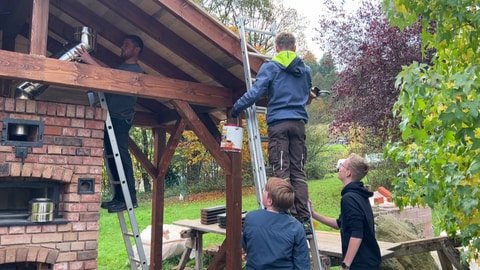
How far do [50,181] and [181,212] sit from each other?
30.0 ft

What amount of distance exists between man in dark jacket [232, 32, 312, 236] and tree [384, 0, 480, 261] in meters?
0.82

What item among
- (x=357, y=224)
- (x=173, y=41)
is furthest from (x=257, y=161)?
(x=173, y=41)

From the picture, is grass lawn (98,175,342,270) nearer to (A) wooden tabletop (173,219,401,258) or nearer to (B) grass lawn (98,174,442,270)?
(B) grass lawn (98,174,442,270)

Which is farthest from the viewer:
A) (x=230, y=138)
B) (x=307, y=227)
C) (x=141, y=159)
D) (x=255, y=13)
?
(x=255, y=13)

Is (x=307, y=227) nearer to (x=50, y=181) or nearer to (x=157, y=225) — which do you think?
(x=50, y=181)

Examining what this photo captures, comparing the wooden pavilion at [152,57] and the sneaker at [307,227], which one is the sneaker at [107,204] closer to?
the wooden pavilion at [152,57]

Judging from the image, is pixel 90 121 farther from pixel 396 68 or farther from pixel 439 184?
pixel 396 68

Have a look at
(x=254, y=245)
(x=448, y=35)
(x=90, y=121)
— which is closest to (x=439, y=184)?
(x=448, y=35)

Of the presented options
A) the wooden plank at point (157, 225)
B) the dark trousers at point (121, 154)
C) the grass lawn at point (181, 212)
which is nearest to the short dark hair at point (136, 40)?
the dark trousers at point (121, 154)

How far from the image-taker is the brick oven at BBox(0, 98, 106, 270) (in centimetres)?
367

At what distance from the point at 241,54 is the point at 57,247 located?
2560mm

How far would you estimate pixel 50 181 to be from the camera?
3.91 m

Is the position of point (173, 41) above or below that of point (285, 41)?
above

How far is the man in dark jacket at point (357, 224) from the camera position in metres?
3.19
